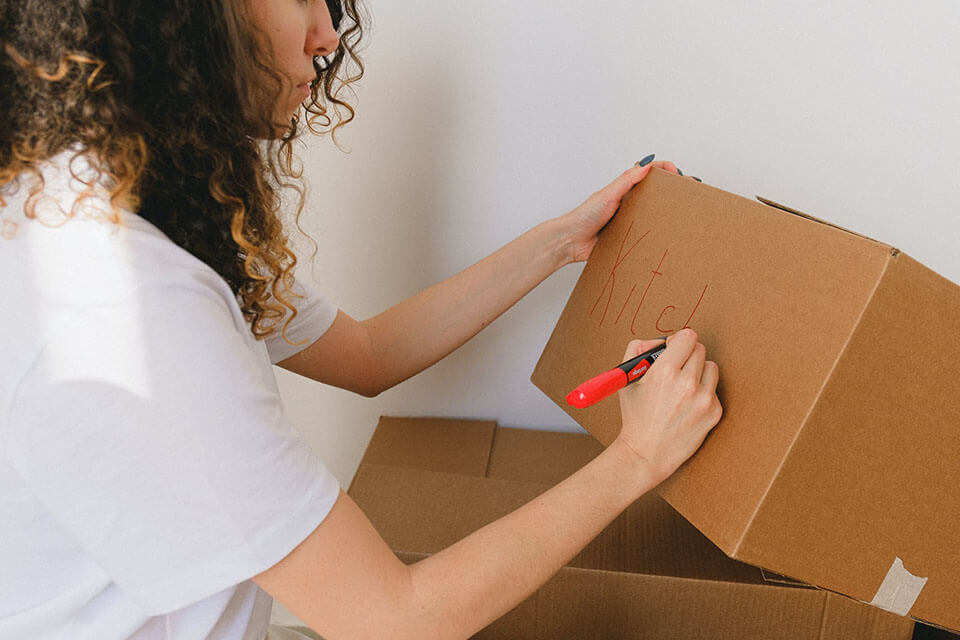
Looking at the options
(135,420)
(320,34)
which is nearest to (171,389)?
(135,420)

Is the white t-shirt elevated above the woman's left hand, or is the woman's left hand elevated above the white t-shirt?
the woman's left hand

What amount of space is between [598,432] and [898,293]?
1.02 feet

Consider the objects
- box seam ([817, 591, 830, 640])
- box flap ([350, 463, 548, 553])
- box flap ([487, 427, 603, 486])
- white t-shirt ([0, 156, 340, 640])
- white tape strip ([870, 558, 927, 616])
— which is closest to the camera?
white t-shirt ([0, 156, 340, 640])

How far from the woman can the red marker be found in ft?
0.05

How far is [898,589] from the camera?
1.88 feet

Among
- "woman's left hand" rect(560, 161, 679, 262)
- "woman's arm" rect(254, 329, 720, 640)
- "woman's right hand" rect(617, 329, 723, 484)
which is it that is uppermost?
"woman's left hand" rect(560, 161, 679, 262)

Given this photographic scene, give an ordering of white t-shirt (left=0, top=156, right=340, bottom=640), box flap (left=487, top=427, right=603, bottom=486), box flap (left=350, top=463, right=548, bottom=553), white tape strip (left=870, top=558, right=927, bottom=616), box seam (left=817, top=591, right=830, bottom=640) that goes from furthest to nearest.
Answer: box flap (left=487, top=427, right=603, bottom=486), box flap (left=350, top=463, right=548, bottom=553), box seam (left=817, top=591, right=830, bottom=640), white tape strip (left=870, top=558, right=927, bottom=616), white t-shirt (left=0, top=156, right=340, bottom=640)

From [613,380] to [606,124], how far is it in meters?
0.44

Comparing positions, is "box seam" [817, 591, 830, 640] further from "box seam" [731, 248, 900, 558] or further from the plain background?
the plain background

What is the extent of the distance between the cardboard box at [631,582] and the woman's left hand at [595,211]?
0.29 m

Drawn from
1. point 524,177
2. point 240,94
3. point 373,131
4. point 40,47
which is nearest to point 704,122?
point 524,177

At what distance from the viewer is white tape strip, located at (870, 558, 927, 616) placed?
1.86 ft

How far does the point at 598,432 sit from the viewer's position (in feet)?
2.45

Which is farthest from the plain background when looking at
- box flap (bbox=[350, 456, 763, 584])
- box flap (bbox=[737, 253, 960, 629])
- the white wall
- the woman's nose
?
box flap (bbox=[737, 253, 960, 629])
